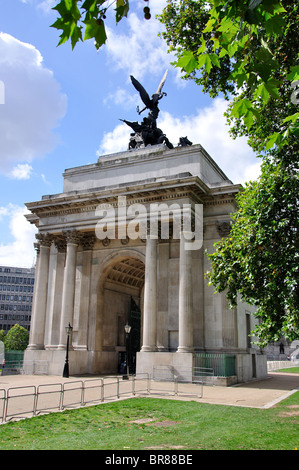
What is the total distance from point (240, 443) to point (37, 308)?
2764 cm

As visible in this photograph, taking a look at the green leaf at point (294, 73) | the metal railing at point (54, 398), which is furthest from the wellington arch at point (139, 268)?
the green leaf at point (294, 73)

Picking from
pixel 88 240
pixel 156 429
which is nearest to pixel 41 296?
pixel 88 240

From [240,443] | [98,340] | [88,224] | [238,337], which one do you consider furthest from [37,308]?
[240,443]

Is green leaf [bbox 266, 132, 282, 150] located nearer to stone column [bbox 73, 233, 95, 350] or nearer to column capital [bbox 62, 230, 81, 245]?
column capital [bbox 62, 230, 81, 245]

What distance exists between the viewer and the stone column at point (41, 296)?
35344mm

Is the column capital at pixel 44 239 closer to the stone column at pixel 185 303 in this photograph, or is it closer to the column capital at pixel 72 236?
the column capital at pixel 72 236

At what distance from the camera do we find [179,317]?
30172mm

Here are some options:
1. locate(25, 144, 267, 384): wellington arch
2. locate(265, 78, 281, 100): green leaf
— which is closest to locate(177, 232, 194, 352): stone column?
locate(25, 144, 267, 384): wellington arch

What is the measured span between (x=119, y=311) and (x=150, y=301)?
32.0 feet

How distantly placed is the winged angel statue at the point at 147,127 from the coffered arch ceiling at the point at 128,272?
34.5 feet

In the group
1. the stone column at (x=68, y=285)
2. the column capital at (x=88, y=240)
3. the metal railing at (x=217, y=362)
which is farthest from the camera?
the column capital at (x=88, y=240)

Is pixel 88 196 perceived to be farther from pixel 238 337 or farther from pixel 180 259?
pixel 238 337

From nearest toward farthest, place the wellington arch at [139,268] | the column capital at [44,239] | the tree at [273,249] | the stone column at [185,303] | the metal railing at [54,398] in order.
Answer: the metal railing at [54,398]
the tree at [273,249]
the stone column at [185,303]
the wellington arch at [139,268]
the column capital at [44,239]

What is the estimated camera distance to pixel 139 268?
4112 cm
